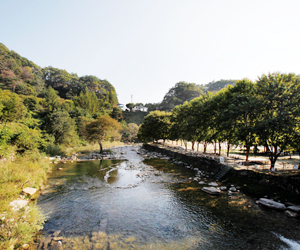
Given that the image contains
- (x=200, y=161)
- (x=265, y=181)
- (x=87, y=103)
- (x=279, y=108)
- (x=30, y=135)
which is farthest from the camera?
(x=87, y=103)

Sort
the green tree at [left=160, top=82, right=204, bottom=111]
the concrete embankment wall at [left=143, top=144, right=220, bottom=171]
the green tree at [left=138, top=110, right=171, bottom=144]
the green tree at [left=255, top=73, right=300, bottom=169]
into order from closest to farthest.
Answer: the green tree at [left=255, top=73, right=300, bottom=169] → the concrete embankment wall at [left=143, top=144, right=220, bottom=171] → the green tree at [left=138, top=110, right=171, bottom=144] → the green tree at [left=160, top=82, right=204, bottom=111]

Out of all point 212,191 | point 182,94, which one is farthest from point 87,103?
point 212,191

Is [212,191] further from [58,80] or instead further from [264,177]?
[58,80]

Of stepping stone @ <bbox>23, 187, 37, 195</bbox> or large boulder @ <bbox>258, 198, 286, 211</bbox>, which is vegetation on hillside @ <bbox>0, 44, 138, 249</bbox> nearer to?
stepping stone @ <bbox>23, 187, 37, 195</bbox>

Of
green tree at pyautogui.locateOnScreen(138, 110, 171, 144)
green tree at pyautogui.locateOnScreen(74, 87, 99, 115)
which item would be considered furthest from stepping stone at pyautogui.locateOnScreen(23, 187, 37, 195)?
green tree at pyautogui.locateOnScreen(74, 87, 99, 115)

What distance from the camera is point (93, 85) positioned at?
126 metres

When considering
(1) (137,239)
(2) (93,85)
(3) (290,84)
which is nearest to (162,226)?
(1) (137,239)

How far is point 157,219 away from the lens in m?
10.8

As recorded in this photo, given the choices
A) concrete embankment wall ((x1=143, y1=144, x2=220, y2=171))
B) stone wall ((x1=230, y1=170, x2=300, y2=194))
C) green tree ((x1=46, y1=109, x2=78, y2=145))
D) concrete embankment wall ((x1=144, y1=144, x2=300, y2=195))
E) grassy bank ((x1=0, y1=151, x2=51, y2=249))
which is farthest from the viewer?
green tree ((x1=46, y1=109, x2=78, y2=145))

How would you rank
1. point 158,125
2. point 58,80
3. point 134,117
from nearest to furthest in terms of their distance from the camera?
1. point 158,125
2. point 134,117
3. point 58,80

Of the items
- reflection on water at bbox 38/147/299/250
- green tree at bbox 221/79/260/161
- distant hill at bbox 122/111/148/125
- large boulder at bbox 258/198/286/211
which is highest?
distant hill at bbox 122/111/148/125

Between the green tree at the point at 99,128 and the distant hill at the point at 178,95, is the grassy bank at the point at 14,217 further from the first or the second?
the distant hill at the point at 178,95

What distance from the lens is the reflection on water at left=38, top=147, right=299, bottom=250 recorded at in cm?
834

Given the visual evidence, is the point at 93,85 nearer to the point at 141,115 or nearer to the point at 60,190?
the point at 141,115
